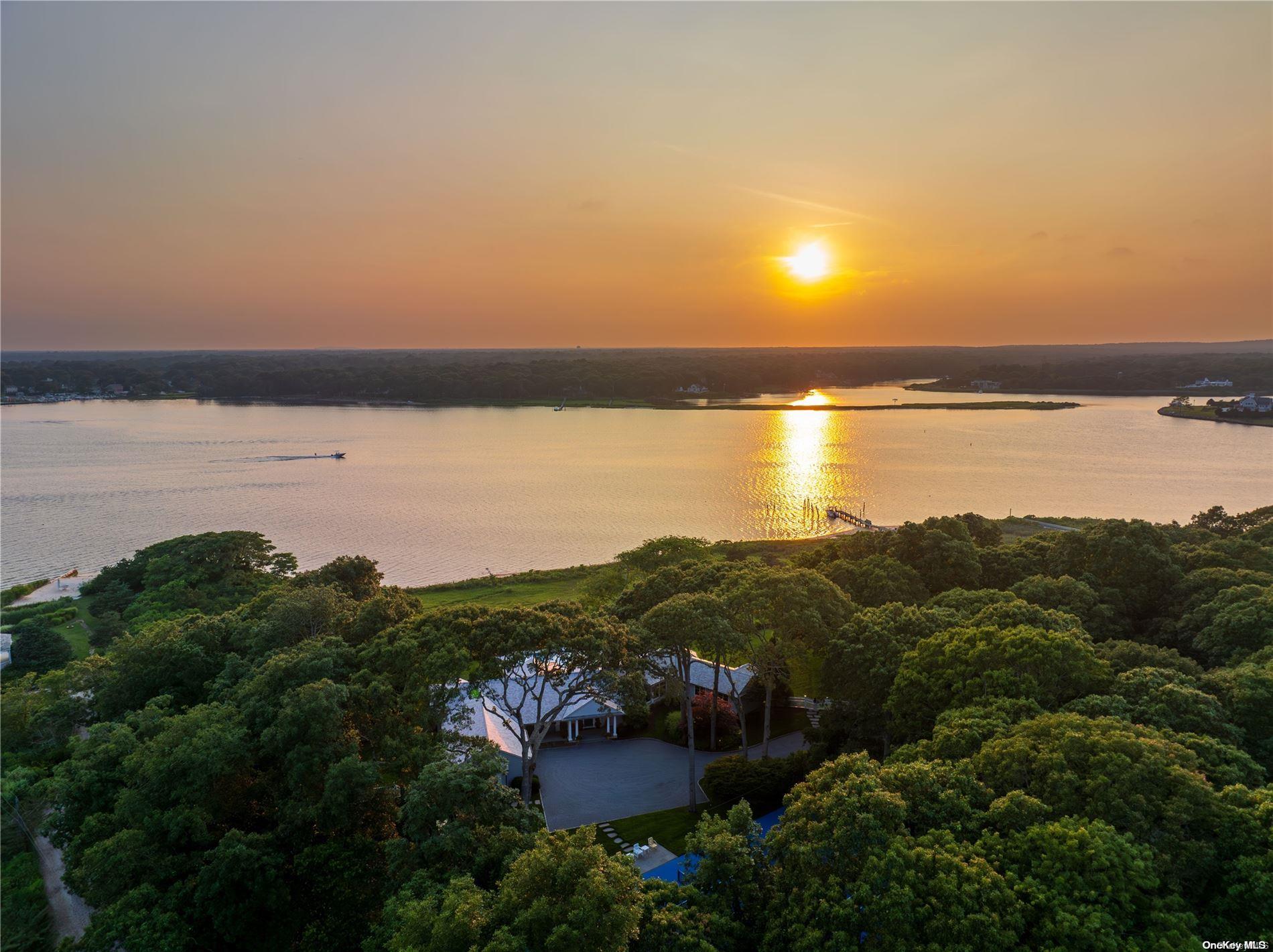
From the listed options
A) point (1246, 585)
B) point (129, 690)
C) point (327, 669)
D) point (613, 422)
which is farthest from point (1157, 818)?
point (613, 422)

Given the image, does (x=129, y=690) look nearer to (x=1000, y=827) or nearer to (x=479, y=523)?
(x=1000, y=827)

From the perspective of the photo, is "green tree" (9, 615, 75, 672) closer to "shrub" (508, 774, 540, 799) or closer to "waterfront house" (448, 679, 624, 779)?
"waterfront house" (448, 679, 624, 779)

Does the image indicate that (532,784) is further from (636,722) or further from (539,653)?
(539,653)

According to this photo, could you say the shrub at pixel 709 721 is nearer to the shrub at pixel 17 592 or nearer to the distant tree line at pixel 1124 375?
the shrub at pixel 17 592

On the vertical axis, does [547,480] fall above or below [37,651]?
above

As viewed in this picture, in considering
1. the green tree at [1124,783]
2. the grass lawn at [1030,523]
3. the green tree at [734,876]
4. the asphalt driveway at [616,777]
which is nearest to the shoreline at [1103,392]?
the grass lawn at [1030,523]

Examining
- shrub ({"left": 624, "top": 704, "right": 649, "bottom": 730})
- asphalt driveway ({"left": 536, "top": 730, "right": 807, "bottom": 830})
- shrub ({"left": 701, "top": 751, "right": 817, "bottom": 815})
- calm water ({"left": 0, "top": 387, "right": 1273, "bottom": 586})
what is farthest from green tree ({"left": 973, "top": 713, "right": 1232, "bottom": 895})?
calm water ({"left": 0, "top": 387, "right": 1273, "bottom": 586})

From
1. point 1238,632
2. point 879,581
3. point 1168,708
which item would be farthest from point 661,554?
point 1238,632

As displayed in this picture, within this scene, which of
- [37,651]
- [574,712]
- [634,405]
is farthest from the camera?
[634,405]
